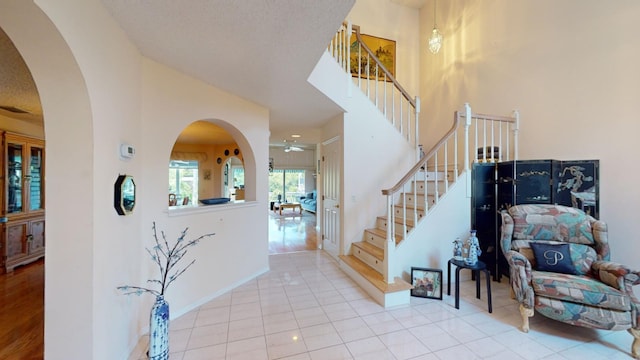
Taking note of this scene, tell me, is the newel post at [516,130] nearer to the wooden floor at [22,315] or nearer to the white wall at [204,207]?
the white wall at [204,207]

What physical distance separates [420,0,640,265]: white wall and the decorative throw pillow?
0.77 metres

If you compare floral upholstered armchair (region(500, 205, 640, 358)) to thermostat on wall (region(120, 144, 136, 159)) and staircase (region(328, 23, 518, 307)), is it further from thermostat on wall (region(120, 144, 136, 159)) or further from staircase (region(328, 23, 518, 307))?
thermostat on wall (region(120, 144, 136, 159))

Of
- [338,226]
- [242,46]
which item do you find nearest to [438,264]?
[338,226]

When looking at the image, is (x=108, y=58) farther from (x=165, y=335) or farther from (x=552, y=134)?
(x=552, y=134)

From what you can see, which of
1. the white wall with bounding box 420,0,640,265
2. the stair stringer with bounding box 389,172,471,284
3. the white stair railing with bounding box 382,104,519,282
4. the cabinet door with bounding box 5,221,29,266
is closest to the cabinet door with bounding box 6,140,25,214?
the cabinet door with bounding box 5,221,29,266

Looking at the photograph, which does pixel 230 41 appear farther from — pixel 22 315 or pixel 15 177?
pixel 15 177

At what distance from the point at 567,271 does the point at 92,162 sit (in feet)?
13.7

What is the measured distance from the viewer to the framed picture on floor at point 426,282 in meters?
3.02

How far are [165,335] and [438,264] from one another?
3.19m

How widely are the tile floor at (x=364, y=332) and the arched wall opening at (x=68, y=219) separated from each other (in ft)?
2.33

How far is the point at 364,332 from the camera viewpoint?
2.36m

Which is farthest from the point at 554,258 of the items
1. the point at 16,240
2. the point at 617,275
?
the point at 16,240

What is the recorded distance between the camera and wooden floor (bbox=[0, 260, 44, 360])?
210 cm

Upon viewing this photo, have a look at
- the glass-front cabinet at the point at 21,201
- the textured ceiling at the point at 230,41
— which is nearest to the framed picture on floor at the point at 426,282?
the textured ceiling at the point at 230,41
